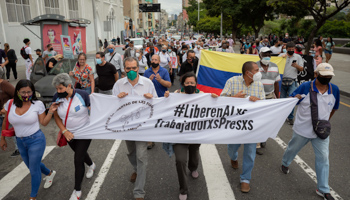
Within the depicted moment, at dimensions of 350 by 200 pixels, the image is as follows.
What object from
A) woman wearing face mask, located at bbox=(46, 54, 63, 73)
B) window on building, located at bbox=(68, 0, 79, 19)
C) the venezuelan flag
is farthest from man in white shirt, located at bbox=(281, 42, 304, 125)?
window on building, located at bbox=(68, 0, 79, 19)

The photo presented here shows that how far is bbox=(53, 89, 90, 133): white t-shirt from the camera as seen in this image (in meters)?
3.57

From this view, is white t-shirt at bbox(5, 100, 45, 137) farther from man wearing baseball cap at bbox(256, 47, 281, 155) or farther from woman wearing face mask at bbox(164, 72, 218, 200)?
man wearing baseball cap at bbox(256, 47, 281, 155)

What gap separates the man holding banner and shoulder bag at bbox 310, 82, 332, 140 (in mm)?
668

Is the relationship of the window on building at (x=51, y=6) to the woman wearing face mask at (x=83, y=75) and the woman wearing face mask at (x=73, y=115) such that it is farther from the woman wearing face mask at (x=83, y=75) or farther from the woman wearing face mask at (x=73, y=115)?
the woman wearing face mask at (x=73, y=115)

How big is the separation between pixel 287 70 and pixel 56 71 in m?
7.07

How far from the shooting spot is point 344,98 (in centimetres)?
959

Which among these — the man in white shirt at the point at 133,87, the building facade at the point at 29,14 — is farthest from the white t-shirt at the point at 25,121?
the building facade at the point at 29,14

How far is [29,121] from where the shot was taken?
11.3 feet

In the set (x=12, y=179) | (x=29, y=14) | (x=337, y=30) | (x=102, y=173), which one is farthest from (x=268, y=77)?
(x=337, y=30)

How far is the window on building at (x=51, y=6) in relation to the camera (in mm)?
23639

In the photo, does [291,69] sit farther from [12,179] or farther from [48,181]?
[12,179]

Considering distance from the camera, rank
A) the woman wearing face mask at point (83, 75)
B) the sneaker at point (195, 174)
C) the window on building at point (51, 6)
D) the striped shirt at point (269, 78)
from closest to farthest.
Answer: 1. the sneaker at point (195, 174)
2. the striped shirt at point (269, 78)
3. the woman wearing face mask at point (83, 75)
4. the window on building at point (51, 6)

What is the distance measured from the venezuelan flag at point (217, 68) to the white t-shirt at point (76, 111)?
394 centimetres

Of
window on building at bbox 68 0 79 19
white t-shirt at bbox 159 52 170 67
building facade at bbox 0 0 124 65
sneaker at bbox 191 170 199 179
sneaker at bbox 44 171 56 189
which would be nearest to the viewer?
sneaker at bbox 44 171 56 189
